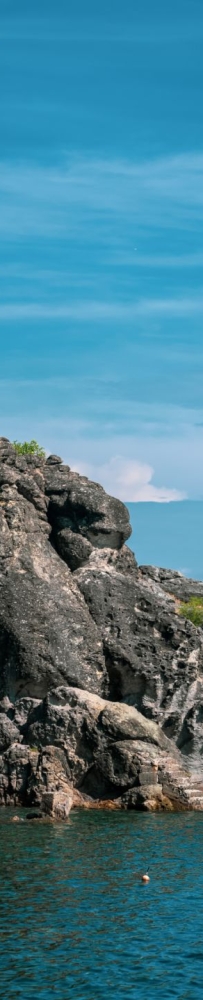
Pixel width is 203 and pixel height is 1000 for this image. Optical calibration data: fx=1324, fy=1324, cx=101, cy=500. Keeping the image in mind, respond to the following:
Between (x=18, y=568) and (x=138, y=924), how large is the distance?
95.6 ft

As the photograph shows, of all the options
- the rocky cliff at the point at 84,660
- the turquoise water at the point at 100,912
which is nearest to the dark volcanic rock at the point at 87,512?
the rocky cliff at the point at 84,660

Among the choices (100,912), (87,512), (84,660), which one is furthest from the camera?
(87,512)

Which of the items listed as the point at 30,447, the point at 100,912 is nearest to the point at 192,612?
the point at 30,447

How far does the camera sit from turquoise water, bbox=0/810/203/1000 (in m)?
27.4

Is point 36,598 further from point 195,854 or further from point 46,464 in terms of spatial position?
point 195,854

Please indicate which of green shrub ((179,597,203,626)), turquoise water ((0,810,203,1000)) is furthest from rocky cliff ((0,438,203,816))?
green shrub ((179,597,203,626))

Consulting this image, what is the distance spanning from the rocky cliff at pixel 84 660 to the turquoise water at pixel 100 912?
5.66 meters

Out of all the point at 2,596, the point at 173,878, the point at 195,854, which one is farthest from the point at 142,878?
the point at 2,596

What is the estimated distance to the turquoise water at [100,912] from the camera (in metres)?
27.4

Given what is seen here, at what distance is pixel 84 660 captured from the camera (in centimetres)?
5994

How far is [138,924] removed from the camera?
32.4 metres

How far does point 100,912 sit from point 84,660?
1052 inches

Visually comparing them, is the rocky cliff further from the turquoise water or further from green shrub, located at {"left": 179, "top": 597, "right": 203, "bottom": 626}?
green shrub, located at {"left": 179, "top": 597, "right": 203, "bottom": 626}

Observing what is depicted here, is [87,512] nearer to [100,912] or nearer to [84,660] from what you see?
[84,660]
